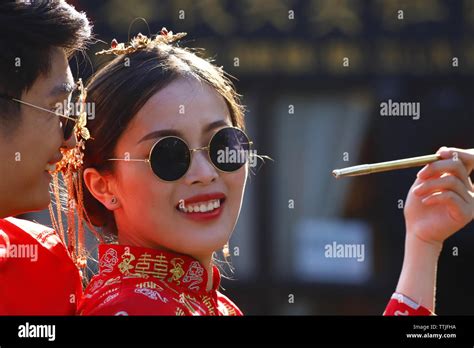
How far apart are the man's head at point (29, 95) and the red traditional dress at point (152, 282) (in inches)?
8.8

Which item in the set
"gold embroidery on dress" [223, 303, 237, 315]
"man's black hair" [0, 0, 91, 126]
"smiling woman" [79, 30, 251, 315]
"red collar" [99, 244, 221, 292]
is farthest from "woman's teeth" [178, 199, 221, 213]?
"man's black hair" [0, 0, 91, 126]

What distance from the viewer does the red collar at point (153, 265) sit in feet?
6.95

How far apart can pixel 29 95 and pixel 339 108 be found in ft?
9.53

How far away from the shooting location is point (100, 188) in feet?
7.20

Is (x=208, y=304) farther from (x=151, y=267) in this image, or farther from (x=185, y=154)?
(x=185, y=154)

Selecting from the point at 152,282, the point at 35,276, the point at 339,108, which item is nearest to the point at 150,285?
the point at 152,282

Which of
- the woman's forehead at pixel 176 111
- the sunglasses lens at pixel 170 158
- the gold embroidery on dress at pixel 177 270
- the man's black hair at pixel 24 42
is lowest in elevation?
the gold embroidery on dress at pixel 177 270

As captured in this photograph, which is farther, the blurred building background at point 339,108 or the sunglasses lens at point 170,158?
the blurred building background at point 339,108

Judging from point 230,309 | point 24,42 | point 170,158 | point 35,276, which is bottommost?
point 230,309

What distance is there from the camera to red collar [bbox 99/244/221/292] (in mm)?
2117

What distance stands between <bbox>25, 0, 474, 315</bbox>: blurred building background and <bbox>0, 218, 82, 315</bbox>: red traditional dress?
256 cm

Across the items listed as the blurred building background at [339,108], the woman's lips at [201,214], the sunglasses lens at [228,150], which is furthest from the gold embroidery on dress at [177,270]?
the blurred building background at [339,108]

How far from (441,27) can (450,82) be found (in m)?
0.28

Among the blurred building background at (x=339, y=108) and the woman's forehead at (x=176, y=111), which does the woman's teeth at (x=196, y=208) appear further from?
the blurred building background at (x=339, y=108)
